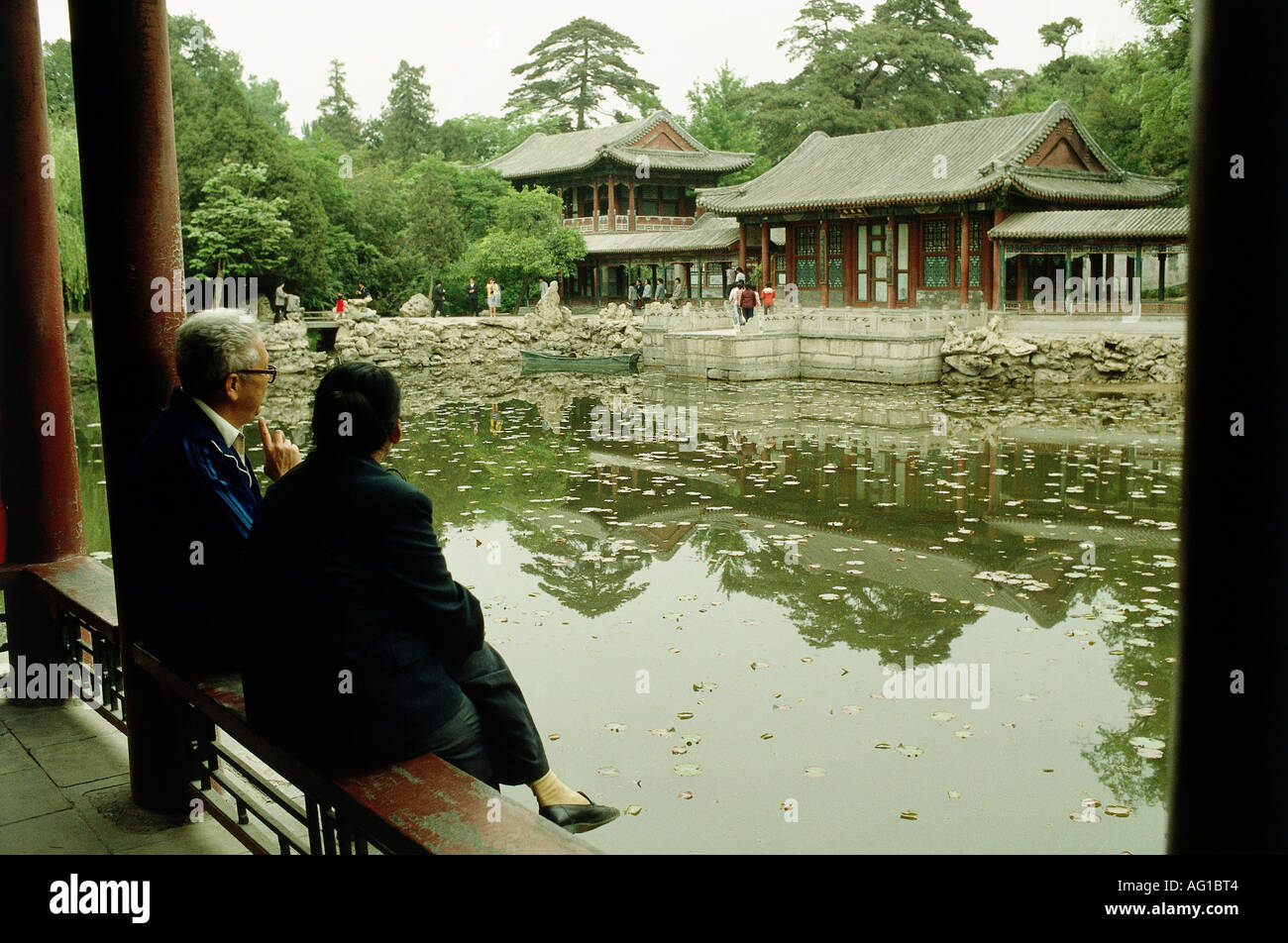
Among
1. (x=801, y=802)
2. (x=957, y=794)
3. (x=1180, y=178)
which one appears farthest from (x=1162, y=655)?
(x=1180, y=178)

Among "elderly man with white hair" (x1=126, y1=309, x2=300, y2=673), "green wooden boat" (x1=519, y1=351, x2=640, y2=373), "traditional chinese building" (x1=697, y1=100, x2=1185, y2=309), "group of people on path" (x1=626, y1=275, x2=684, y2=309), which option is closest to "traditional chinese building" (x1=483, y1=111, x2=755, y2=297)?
"group of people on path" (x1=626, y1=275, x2=684, y2=309)

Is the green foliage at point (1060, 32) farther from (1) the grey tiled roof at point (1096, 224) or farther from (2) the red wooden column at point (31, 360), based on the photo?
(2) the red wooden column at point (31, 360)

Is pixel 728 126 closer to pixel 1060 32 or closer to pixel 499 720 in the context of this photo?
pixel 1060 32

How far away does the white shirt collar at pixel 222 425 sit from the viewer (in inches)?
106

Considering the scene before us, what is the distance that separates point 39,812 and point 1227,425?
3.13m

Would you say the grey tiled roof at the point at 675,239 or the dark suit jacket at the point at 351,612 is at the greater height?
the grey tiled roof at the point at 675,239

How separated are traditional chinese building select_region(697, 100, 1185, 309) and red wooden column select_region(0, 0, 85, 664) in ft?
67.9

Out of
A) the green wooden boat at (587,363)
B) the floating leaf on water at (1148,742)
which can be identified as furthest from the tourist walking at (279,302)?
the floating leaf on water at (1148,742)

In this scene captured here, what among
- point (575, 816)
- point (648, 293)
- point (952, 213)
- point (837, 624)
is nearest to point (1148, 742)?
point (837, 624)

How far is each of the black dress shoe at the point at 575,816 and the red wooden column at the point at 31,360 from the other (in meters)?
2.34

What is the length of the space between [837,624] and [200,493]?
462 cm

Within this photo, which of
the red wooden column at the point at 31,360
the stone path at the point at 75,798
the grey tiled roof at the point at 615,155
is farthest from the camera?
the grey tiled roof at the point at 615,155

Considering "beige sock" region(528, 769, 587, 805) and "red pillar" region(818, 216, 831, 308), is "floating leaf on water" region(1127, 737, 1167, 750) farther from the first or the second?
"red pillar" region(818, 216, 831, 308)

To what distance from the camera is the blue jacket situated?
8.70ft
